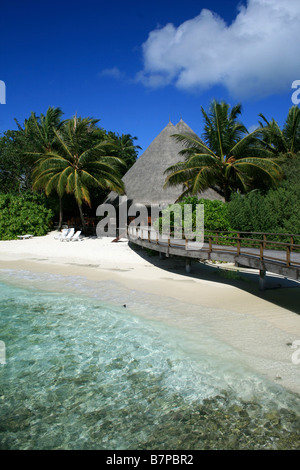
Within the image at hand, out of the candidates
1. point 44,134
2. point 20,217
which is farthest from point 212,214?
point 44,134

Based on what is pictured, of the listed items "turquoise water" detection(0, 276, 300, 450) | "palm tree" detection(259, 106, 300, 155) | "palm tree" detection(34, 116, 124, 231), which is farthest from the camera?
"palm tree" detection(259, 106, 300, 155)

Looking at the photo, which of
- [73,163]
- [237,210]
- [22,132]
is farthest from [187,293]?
[22,132]

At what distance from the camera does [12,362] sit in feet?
19.9

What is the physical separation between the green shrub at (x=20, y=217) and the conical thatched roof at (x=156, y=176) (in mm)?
6155

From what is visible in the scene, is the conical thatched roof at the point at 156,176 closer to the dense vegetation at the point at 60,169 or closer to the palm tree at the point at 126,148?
the dense vegetation at the point at 60,169

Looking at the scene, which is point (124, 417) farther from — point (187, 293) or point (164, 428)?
point (187, 293)

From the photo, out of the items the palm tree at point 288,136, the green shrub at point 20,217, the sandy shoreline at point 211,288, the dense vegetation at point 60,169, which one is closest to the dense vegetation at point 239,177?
the sandy shoreline at point 211,288

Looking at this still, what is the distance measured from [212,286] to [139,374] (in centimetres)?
601

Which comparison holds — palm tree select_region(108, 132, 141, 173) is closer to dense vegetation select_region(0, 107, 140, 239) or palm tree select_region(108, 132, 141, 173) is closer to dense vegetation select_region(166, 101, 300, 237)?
dense vegetation select_region(0, 107, 140, 239)

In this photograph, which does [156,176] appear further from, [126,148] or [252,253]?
[126,148]

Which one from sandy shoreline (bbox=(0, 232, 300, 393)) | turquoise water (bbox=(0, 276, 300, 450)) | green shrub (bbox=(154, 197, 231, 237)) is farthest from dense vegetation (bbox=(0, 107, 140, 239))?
turquoise water (bbox=(0, 276, 300, 450))

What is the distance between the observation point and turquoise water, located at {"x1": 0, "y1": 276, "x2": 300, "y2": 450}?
13.2ft

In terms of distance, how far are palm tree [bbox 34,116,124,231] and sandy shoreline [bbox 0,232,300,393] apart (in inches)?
168
